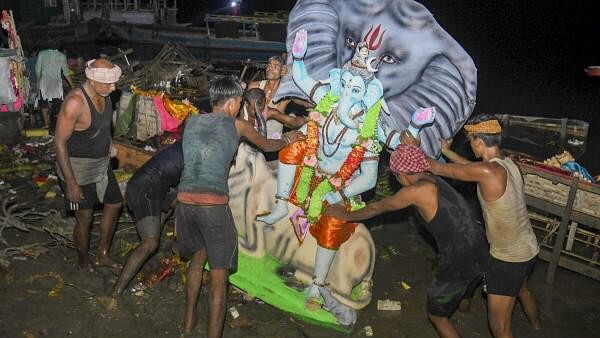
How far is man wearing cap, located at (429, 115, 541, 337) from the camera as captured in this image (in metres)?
3.95

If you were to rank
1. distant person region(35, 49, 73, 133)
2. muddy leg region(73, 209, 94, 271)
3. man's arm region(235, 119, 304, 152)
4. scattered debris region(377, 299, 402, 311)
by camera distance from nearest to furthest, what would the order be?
man's arm region(235, 119, 304, 152)
muddy leg region(73, 209, 94, 271)
scattered debris region(377, 299, 402, 311)
distant person region(35, 49, 73, 133)

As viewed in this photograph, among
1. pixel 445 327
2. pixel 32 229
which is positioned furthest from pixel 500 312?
pixel 32 229

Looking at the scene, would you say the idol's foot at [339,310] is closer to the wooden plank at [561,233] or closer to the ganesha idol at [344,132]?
the ganesha idol at [344,132]

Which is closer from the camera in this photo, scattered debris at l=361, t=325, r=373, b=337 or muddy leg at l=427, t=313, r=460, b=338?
muddy leg at l=427, t=313, r=460, b=338

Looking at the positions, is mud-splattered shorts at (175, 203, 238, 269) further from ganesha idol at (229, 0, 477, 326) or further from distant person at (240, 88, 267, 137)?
distant person at (240, 88, 267, 137)

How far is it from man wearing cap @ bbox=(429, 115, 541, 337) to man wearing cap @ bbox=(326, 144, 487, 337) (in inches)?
4.6

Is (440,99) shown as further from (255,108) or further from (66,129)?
(66,129)

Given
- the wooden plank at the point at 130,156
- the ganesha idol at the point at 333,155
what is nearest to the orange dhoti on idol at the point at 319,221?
the ganesha idol at the point at 333,155

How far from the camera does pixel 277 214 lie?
17.2 ft

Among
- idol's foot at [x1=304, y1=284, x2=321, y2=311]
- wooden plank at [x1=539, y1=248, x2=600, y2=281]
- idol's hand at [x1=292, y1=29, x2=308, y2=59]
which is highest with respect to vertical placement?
idol's hand at [x1=292, y1=29, x2=308, y2=59]

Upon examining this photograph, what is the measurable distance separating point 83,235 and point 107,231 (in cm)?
27

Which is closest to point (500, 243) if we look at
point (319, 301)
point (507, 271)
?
point (507, 271)

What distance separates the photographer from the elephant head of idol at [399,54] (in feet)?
16.0

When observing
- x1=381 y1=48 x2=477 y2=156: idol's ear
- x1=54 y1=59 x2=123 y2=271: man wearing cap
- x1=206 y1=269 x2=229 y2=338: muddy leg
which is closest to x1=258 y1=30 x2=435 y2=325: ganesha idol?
x1=381 y1=48 x2=477 y2=156: idol's ear
